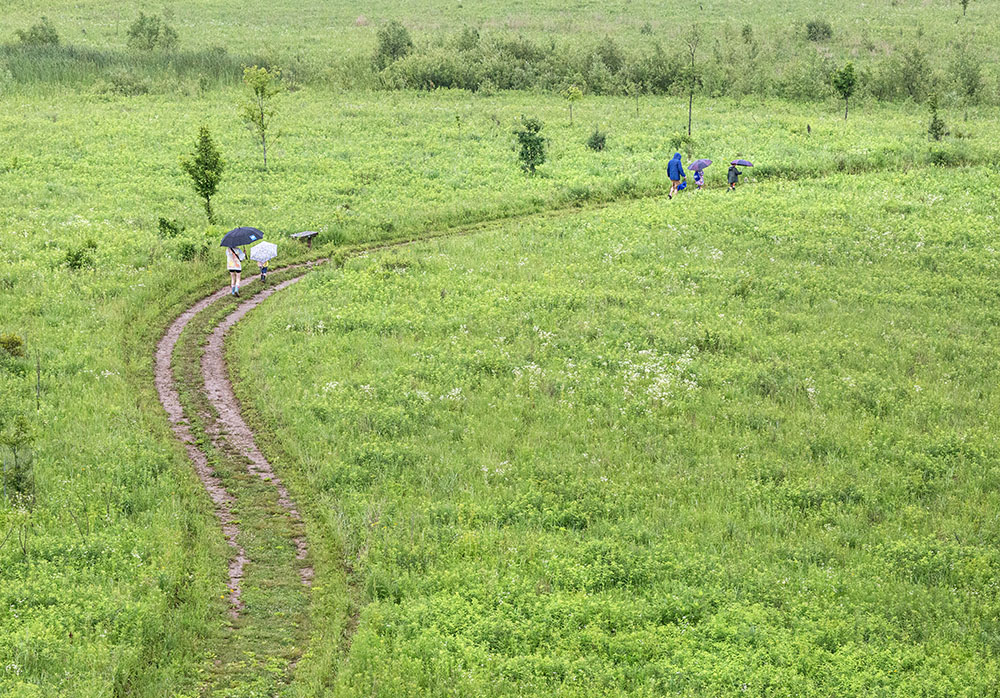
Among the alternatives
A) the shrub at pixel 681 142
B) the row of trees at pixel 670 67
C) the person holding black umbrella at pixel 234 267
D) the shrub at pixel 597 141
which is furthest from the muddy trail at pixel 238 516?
the row of trees at pixel 670 67

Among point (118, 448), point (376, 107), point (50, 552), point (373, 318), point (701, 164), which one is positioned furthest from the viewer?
point (376, 107)

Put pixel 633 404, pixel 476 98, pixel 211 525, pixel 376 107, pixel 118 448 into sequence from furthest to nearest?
pixel 476 98 → pixel 376 107 → pixel 633 404 → pixel 118 448 → pixel 211 525

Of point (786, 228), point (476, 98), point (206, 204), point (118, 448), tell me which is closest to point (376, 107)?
point (476, 98)

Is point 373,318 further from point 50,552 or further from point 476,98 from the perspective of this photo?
point 476,98

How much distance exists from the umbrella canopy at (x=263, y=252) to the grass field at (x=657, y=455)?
2.24 m

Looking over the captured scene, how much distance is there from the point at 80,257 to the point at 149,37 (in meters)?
45.2

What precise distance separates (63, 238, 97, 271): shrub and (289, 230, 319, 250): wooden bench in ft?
21.2

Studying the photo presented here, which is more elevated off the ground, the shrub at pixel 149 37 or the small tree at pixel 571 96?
the shrub at pixel 149 37

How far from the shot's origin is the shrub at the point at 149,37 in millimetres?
66438

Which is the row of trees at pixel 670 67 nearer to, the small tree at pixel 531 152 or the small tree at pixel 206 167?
the small tree at pixel 531 152

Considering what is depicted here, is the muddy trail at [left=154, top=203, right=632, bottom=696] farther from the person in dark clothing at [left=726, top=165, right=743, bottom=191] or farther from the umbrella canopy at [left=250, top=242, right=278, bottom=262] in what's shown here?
the person in dark clothing at [left=726, top=165, right=743, bottom=191]

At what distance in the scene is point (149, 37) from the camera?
67.2 m

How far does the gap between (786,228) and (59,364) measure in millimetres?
22641

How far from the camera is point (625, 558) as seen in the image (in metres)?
15.0
